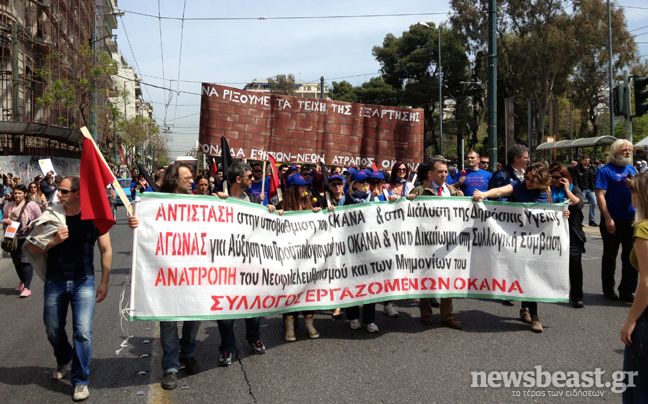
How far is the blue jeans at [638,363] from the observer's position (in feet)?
9.54

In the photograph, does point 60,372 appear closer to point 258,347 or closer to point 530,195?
point 258,347

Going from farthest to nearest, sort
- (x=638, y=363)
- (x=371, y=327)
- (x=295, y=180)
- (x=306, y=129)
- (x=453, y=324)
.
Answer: (x=306, y=129)
(x=453, y=324)
(x=371, y=327)
(x=295, y=180)
(x=638, y=363)

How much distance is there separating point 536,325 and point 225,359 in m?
3.14

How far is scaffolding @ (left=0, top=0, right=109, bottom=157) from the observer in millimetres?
27141

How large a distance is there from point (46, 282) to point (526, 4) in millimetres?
39282

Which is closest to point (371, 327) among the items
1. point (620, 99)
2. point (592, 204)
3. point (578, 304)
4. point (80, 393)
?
point (578, 304)

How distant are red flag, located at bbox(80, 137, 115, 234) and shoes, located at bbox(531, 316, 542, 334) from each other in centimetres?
417

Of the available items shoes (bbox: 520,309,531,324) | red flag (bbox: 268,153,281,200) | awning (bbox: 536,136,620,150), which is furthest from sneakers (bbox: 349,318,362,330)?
awning (bbox: 536,136,620,150)

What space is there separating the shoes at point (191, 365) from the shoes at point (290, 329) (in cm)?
111

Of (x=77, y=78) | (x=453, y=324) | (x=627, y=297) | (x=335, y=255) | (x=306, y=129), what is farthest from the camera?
(x=77, y=78)

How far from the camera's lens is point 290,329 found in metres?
5.74

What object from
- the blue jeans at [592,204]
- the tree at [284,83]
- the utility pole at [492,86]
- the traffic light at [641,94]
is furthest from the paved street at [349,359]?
the tree at [284,83]

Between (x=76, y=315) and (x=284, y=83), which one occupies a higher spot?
(x=284, y=83)

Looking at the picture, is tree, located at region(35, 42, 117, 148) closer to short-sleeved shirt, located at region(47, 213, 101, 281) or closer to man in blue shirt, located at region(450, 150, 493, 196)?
man in blue shirt, located at region(450, 150, 493, 196)
